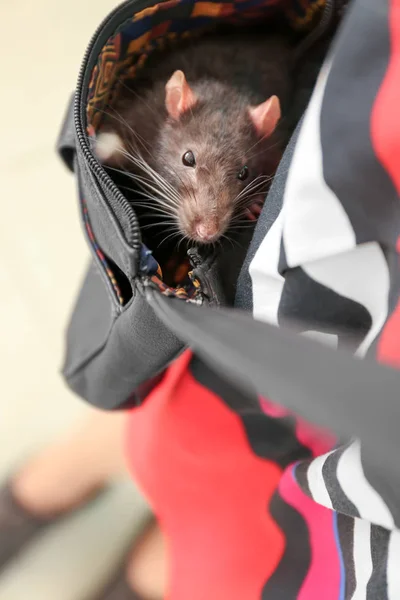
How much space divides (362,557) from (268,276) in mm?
237

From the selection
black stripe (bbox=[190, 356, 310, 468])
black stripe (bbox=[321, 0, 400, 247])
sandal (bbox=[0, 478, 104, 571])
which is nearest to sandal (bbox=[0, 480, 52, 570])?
sandal (bbox=[0, 478, 104, 571])

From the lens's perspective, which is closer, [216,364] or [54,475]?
[216,364]

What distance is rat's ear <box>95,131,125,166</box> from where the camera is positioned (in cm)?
57

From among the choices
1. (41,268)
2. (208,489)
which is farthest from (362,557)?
(41,268)

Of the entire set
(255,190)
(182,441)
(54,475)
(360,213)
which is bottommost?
(54,475)

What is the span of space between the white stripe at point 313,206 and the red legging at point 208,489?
310 millimetres

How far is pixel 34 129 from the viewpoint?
120 centimetres

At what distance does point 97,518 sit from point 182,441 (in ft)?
1.57

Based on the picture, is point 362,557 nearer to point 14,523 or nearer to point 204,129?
point 204,129

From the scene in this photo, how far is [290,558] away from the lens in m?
0.55

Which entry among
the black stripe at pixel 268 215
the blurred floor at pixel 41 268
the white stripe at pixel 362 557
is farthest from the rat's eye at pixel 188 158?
the blurred floor at pixel 41 268

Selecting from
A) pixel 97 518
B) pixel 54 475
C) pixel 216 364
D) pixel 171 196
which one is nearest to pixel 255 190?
pixel 171 196

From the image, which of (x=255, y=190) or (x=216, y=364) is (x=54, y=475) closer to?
(x=255, y=190)

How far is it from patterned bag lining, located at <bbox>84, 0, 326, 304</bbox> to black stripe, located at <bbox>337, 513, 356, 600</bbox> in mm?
231
